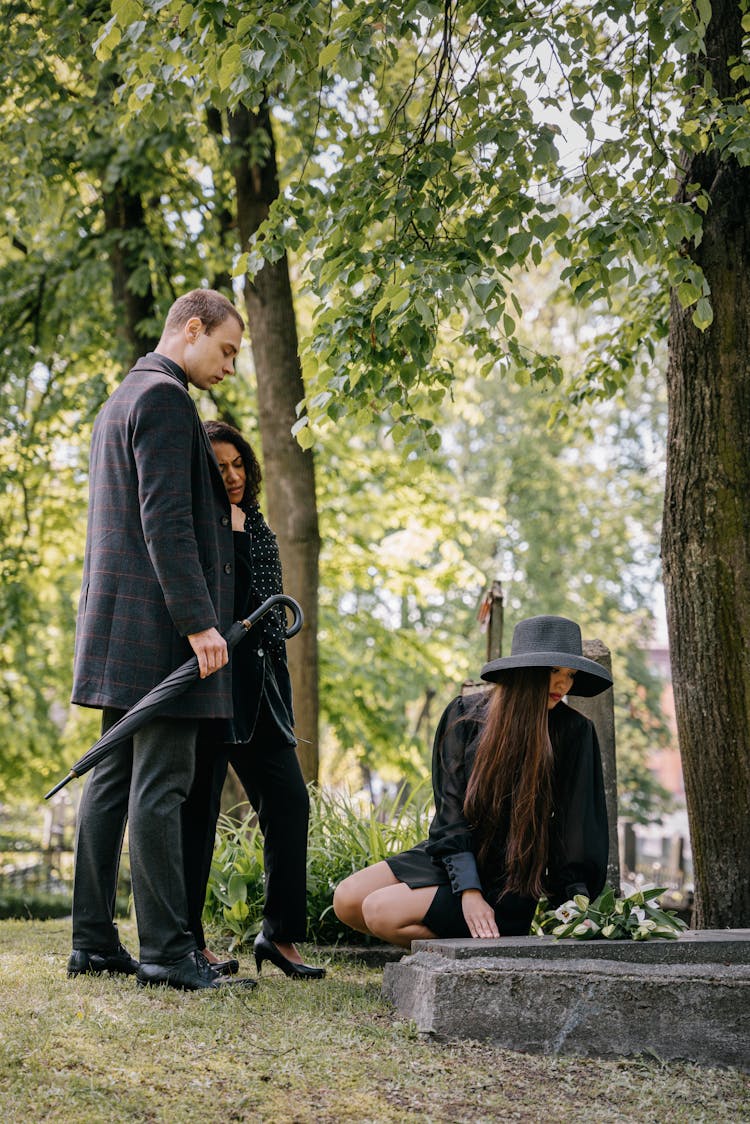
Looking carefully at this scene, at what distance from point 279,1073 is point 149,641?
1.52 m

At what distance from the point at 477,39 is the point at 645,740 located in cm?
2090

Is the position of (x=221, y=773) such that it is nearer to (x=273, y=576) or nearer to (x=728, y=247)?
(x=273, y=576)

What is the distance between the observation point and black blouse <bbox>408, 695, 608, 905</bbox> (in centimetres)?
396

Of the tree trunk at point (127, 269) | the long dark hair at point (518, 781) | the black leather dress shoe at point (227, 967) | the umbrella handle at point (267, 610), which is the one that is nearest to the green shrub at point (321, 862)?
the black leather dress shoe at point (227, 967)

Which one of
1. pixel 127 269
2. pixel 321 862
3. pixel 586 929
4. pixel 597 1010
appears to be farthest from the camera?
pixel 127 269

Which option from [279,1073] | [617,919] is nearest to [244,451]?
[617,919]

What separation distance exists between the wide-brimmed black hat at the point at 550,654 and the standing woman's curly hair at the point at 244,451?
130 cm

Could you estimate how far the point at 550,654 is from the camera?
4.02m

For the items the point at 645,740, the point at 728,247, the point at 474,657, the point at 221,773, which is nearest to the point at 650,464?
the point at 645,740

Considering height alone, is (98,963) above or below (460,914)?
below

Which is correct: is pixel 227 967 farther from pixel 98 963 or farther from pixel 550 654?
pixel 550 654

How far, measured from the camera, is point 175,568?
371 cm

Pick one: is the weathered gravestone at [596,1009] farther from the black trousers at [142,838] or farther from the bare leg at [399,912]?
the black trousers at [142,838]

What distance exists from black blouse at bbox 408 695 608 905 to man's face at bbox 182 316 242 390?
1622mm
